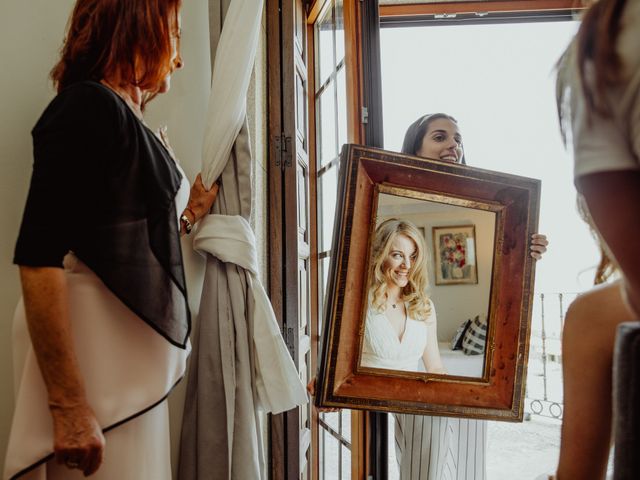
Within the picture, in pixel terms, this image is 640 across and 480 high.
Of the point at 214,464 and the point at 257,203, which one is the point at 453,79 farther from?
the point at 214,464

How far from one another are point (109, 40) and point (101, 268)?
1.57 ft

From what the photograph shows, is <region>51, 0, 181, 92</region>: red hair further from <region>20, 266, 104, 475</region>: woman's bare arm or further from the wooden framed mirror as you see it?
the wooden framed mirror

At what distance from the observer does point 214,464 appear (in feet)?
4.57

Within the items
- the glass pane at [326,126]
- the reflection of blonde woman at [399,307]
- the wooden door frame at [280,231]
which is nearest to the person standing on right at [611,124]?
the reflection of blonde woman at [399,307]

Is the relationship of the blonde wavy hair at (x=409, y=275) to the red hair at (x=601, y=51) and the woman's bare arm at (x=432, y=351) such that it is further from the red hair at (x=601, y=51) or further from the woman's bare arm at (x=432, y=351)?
the red hair at (x=601, y=51)

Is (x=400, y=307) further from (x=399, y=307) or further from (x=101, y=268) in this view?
(x=101, y=268)

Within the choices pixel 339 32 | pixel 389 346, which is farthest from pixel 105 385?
pixel 339 32

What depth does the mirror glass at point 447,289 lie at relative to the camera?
4.65 feet

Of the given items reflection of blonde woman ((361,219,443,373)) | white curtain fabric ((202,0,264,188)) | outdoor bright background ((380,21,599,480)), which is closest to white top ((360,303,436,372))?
reflection of blonde woman ((361,219,443,373))

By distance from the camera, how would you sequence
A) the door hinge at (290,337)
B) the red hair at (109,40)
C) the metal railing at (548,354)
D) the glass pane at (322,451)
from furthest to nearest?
the metal railing at (548,354), the glass pane at (322,451), the door hinge at (290,337), the red hair at (109,40)

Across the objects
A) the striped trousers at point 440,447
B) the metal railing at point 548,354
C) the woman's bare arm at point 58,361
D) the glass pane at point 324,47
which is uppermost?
the glass pane at point 324,47

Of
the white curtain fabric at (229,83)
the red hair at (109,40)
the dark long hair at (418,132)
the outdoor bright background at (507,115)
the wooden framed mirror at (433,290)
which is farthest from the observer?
the outdoor bright background at (507,115)

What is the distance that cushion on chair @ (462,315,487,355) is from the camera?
4.70 feet

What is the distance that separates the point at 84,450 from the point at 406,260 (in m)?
0.99
